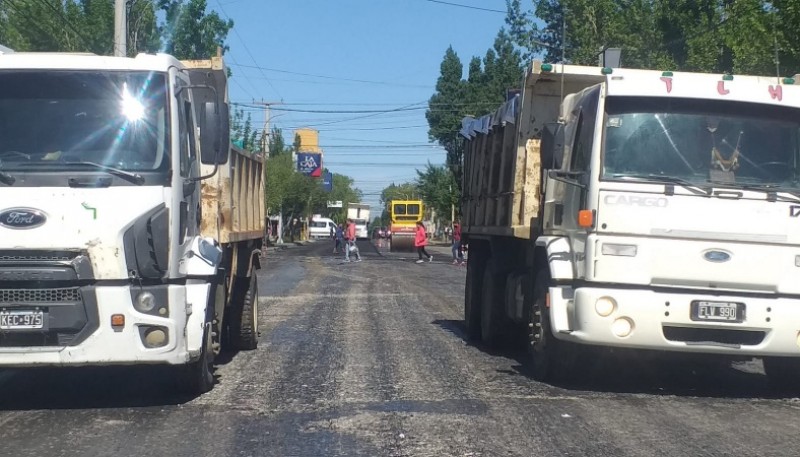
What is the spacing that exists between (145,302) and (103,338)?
0.39m

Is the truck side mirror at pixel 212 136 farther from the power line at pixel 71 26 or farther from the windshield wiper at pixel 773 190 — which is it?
the power line at pixel 71 26

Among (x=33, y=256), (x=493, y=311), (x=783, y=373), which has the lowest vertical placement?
(x=783, y=373)

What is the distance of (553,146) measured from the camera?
8.96m

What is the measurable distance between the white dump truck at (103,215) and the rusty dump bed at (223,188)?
94 cm

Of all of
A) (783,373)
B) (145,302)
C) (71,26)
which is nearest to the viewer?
(145,302)

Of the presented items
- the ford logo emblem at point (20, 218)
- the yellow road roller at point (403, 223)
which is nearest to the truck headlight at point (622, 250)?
the ford logo emblem at point (20, 218)

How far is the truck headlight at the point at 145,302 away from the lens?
742 cm

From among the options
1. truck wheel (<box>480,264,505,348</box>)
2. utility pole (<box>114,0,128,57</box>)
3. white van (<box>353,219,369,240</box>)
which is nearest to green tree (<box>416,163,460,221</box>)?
white van (<box>353,219,369,240</box>)

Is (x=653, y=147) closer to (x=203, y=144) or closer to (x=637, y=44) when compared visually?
(x=203, y=144)

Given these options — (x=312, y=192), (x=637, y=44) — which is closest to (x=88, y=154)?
(x=637, y=44)

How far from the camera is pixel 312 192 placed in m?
81.0

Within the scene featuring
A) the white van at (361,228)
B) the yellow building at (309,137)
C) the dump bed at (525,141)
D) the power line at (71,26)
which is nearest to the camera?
the dump bed at (525,141)

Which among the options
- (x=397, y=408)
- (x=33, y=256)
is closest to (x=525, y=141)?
(x=397, y=408)

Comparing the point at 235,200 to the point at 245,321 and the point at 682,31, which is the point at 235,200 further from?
the point at 682,31
